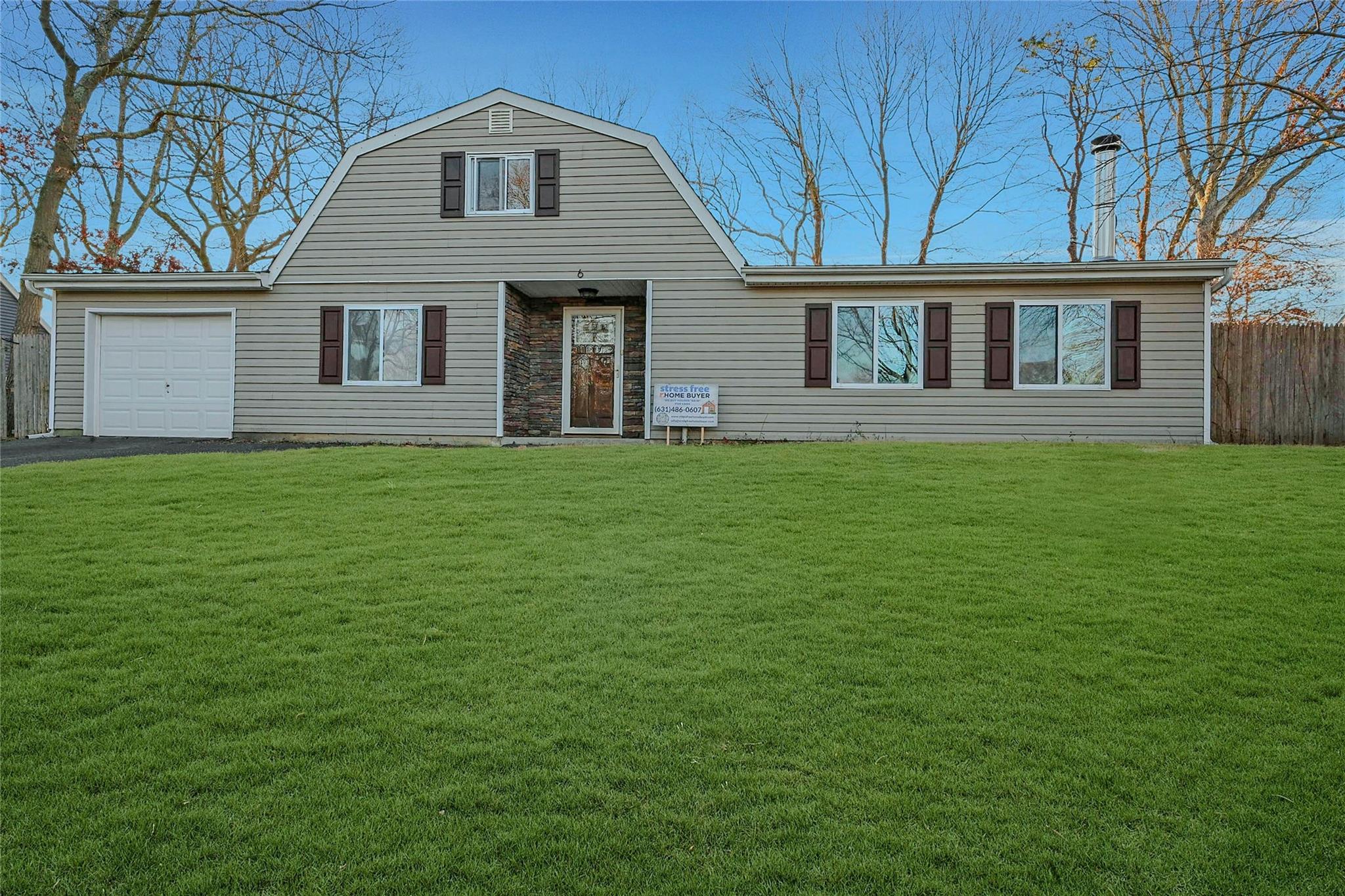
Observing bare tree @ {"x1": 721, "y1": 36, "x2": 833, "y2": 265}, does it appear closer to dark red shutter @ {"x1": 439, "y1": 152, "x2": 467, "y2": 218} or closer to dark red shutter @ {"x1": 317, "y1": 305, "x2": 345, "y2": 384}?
dark red shutter @ {"x1": 439, "y1": 152, "x2": 467, "y2": 218}

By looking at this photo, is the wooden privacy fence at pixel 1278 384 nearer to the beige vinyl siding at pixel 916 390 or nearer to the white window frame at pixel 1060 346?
the beige vinyl siding at pixel 916 390

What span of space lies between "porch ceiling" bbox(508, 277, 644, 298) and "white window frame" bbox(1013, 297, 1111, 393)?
5.88 m

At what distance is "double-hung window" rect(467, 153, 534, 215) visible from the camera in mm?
12586

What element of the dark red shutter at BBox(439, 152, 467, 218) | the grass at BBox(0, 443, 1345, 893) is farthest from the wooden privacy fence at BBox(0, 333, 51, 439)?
the grass at BBox(0, 443, 1345, 893)

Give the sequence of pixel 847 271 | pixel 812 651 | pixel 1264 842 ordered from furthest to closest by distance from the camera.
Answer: pixel 847 271, pixel 812 651, pixel 1264 842

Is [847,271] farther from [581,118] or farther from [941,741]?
[941,741]

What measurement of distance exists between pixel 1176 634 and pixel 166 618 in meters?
5.41

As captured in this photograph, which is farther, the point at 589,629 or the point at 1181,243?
the point at 1181,243

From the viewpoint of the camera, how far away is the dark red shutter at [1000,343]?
38.0ft

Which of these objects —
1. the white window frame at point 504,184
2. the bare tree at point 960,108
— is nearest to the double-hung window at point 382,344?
the white window frame at point 504,184

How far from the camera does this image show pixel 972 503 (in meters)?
6.98

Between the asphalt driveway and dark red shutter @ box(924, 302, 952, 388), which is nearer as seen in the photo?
the asphalt driveway

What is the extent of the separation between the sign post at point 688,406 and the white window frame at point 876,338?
6.26 ft

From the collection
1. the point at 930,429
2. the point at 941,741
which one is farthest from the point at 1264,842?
the point at 930,429
